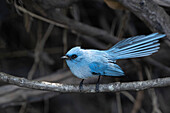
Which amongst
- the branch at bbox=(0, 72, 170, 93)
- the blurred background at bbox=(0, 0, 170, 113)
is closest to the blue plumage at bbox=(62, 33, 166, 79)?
the branch at bbox=(0, 72, 170, 93)

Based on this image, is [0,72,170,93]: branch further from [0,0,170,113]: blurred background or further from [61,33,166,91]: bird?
[0,0,170,113]: blurred background

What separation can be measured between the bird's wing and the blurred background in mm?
1036

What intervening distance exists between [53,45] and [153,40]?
281cm

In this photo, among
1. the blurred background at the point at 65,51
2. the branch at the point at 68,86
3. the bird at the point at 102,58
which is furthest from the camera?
the blurred background at the point at 65,51

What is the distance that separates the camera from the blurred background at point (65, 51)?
3.37 meters

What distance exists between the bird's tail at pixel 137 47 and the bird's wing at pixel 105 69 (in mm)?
131

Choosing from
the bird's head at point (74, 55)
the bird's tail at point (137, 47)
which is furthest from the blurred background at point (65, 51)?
→ the bird's tail at point (137, 47)

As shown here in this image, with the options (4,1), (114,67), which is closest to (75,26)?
(4,1)

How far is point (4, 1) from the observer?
328 centimetres

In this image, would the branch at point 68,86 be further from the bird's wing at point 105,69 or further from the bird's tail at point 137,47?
the bird's tail at point 137,47

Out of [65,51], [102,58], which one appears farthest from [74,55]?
[65,51]

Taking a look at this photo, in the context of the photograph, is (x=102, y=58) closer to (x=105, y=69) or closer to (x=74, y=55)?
(x=105, y=69)

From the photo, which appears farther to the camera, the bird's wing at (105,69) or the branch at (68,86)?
the bird's wing at (105,69)

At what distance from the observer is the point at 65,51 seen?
11.3ft
